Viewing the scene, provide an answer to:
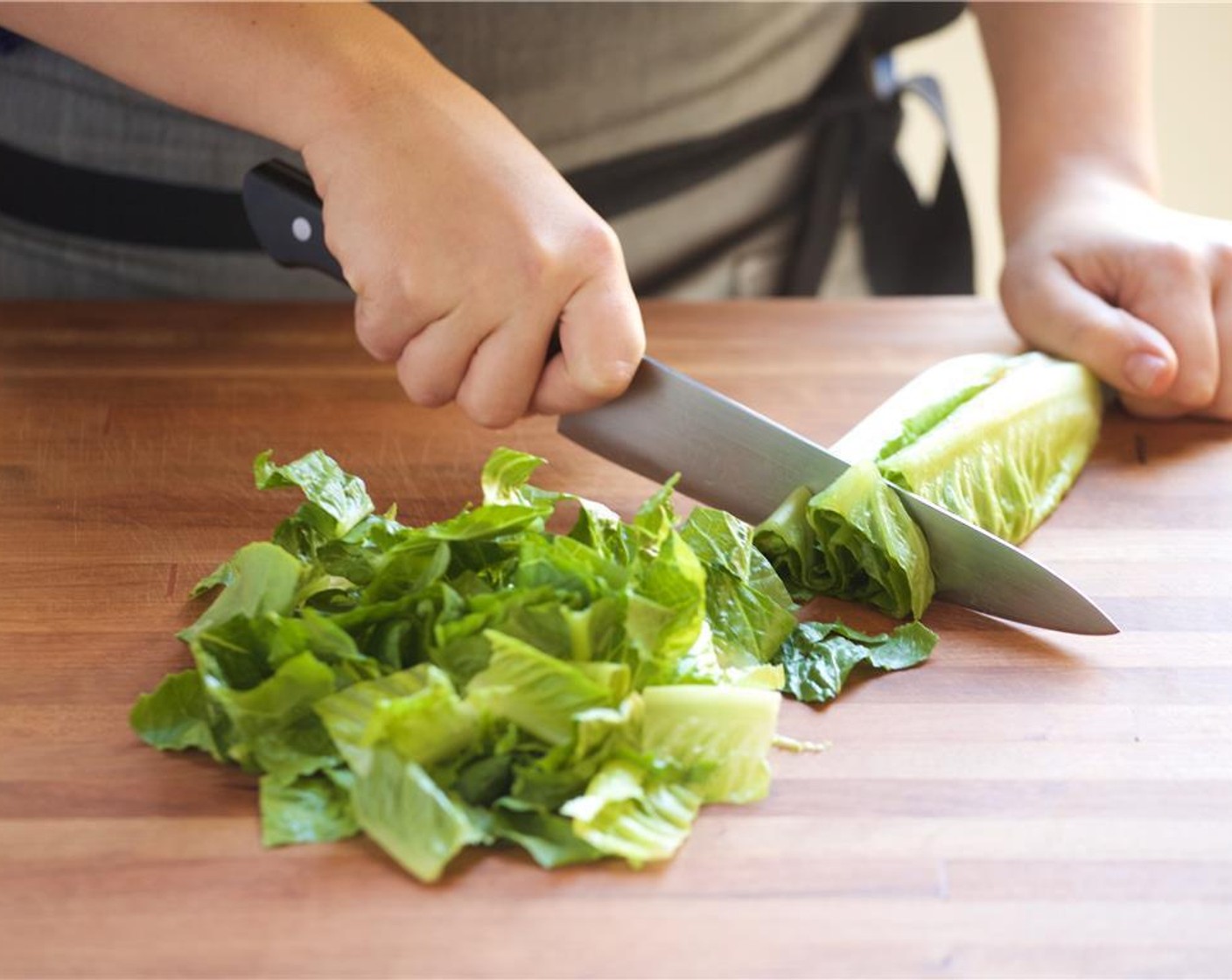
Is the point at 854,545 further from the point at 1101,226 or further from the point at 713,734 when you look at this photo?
the point at 1101,226

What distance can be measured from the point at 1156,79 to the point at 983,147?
1.59ft

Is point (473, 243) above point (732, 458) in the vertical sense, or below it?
above

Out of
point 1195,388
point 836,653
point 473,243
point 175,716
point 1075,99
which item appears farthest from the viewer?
point 1075,99

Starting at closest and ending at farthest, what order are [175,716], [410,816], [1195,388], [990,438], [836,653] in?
1. [410,816]
2. [175,716]
3. [836,653]
4. [990,438]
5. [1195,388]

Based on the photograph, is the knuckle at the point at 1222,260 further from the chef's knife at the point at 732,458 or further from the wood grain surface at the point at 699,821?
the chef's knife at the point at 732,458

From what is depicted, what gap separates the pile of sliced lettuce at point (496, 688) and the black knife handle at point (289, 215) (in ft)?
1.25

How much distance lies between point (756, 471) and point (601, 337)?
0.21m

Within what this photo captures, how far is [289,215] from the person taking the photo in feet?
5.46

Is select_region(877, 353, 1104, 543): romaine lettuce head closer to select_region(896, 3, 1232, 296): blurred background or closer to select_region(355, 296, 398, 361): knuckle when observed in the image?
select_region(355, 296, 398, 361): knuckle

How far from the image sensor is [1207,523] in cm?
165

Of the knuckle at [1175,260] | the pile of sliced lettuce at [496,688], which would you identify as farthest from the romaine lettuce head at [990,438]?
the pile of sliced lettuce at [496,688]

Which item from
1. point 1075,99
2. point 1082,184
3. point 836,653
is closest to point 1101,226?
point 1082,184

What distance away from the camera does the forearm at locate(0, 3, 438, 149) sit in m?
1.54

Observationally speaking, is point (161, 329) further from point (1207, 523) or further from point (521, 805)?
point (1207, 523)
